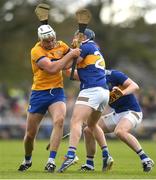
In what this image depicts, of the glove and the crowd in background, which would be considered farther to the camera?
the crowd in background

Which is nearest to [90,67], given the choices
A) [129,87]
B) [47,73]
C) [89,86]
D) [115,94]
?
[89,86]

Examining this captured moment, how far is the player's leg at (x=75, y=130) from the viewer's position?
43.7 feet

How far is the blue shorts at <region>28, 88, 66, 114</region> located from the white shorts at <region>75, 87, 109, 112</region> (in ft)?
1.76

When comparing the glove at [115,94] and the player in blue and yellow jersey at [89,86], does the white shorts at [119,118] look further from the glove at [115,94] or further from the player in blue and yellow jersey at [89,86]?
the player in blue and yellow jersey at [89,86]

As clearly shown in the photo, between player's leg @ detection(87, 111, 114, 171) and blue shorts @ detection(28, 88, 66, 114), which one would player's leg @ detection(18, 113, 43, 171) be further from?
player's leg @ detection(87, 111, 114, 171)

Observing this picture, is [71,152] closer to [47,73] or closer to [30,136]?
[30,136]

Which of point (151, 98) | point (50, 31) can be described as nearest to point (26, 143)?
point (50, 31)

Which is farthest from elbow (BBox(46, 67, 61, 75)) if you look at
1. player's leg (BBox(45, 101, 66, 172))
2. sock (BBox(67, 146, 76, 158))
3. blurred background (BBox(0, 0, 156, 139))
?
blurred background (BBox(0, 0, 156, 139))

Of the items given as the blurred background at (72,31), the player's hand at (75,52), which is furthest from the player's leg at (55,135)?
the blurred background at (72,31)

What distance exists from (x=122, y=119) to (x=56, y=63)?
1.72m

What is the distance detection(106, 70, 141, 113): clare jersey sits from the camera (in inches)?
578

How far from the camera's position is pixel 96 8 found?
47.2 meters

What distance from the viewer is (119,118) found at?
48.9 ft

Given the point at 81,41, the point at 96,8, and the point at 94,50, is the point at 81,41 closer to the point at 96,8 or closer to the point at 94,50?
the point at 94,50
